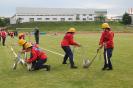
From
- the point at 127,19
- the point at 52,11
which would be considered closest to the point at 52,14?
the point at 52,11

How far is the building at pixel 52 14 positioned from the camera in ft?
531

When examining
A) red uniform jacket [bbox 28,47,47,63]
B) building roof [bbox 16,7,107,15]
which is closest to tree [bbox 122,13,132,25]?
building roof [bbox 16,7,107,15]

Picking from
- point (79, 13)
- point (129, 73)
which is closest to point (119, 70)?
point (129, 73)

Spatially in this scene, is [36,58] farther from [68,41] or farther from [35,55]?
[68,41]

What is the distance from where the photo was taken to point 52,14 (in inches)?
6668

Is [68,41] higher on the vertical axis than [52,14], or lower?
lower

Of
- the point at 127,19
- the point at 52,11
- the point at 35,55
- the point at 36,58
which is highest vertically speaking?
the point at 52,11

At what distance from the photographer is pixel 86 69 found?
16953 millimetres

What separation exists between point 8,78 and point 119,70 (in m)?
4.72

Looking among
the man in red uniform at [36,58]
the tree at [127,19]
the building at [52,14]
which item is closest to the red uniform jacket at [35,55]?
the man in red uniform at [36,58]

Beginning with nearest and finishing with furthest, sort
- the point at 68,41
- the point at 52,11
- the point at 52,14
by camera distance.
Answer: the point at 68,41
the point at 52,11
the point at 52,14

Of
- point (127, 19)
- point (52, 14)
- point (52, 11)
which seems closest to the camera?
point (127, 19)

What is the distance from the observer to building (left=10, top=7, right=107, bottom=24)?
16200 cm

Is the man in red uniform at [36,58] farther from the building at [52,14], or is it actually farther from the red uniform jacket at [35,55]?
the building at [52,14]
